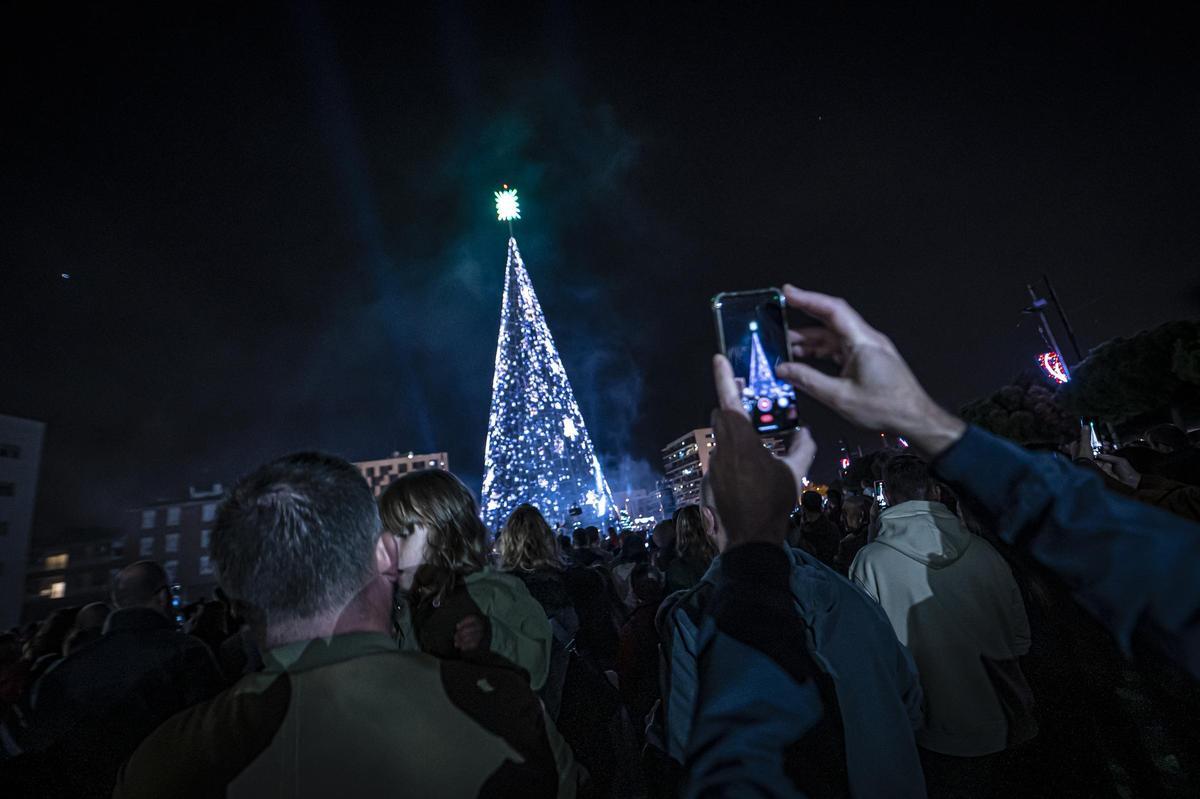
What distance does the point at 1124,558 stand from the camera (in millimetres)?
1101

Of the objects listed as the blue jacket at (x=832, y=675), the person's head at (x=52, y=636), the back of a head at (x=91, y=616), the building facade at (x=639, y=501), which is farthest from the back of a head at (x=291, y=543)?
the building facade at (x=639, y=501)

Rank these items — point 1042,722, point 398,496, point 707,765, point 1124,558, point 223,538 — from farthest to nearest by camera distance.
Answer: point 1042,722 → point 398,496 → point 223,538 → point 707,765 → point 1124,558

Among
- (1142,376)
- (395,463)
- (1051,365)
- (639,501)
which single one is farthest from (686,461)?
(1142,376)

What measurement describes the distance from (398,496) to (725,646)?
86.7 inches

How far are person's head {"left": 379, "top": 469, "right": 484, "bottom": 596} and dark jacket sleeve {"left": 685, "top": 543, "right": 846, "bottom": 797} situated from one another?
1.77 m

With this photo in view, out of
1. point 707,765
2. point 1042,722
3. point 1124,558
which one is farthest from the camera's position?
point 1042,722

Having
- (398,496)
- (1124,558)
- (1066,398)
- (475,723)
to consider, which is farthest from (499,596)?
(1066,398)

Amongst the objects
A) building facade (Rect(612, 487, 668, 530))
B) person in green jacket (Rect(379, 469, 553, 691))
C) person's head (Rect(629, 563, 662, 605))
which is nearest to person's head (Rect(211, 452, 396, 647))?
person in green jacket (Rect(379, 469, 553, 691))

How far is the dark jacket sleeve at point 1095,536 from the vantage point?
107 cm

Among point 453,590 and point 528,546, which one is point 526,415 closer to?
point 528,546

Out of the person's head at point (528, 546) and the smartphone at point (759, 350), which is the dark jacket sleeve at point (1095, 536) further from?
the person's head at point (528, 546)

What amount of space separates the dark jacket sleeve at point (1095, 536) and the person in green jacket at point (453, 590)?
88.1 inches

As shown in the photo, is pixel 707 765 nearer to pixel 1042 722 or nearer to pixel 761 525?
pixel 761 525

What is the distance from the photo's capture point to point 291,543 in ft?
5.29
